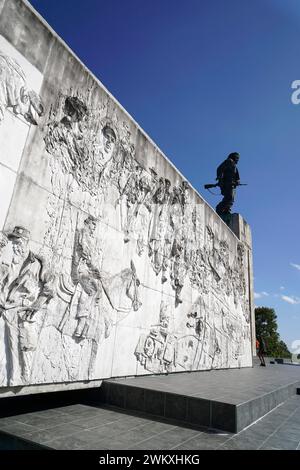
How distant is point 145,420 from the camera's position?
11.9 ft

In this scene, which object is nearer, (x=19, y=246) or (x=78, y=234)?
(x=19, y=246)

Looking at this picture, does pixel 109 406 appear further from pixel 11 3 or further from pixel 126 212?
pixel 11 3

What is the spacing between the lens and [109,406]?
4234 millimetres

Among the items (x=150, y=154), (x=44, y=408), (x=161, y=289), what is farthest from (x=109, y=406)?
(x=150, y=154)

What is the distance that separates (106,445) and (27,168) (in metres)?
3.15

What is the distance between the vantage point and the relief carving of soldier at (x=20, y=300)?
130 inches

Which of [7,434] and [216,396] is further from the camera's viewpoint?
[216,396]

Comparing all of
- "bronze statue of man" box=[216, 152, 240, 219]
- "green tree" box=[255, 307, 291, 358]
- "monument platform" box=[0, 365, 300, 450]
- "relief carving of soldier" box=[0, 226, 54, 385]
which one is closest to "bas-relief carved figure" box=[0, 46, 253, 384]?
"relief carving of soldier" box=[0, 226, 54, 385]

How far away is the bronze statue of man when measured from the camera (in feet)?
45.9

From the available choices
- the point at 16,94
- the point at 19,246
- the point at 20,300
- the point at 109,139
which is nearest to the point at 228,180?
the point at 109,139

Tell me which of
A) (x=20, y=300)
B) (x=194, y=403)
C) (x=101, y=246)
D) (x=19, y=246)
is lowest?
(x=194, y=403)

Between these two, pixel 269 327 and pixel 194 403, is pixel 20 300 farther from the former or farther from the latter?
pixel 269 327

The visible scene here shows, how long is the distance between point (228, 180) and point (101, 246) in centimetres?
1054

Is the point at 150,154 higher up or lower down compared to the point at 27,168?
higher up
